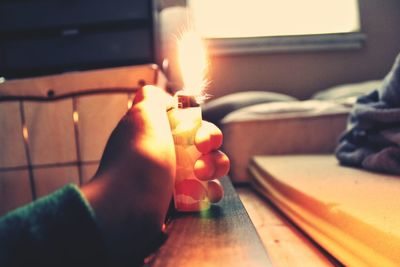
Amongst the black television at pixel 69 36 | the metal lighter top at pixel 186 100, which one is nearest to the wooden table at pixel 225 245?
the metal lighter top at pixel 186 100

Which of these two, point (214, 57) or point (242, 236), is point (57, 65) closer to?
point (242, 236)

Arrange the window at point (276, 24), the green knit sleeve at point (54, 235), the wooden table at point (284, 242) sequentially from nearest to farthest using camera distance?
the green knit sleeve at point (54, 235) → the wooden table at point (284, 242) → the window at point (276, 24)

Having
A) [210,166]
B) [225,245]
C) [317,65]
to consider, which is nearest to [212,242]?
[225,245]

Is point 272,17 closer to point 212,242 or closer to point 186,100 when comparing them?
point 186,100

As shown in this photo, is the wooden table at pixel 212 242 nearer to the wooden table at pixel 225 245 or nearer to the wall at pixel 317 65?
the wooden table at pixel 225 245

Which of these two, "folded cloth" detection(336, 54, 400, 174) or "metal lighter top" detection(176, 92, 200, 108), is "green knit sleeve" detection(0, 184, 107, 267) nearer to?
"metal lighter top" detection(176, 92, 200, 108)

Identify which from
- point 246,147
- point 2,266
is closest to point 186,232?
point 2,266
